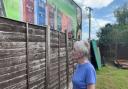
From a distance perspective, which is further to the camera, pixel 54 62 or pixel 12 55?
pixel 54 62

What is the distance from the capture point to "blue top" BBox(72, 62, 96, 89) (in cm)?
489

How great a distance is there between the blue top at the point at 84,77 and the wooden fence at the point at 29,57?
122 centimetres

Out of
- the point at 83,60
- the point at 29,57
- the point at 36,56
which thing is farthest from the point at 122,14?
the point at 83,60

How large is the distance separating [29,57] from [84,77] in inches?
90.1

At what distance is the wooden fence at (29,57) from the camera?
230 inches

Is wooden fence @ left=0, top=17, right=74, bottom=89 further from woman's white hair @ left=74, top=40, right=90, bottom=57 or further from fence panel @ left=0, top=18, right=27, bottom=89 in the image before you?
woman's white hair @ left=74, top=40, right=90, bottom=57

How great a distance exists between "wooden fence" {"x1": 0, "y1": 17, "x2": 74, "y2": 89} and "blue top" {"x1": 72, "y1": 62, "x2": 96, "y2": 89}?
1.22 meters

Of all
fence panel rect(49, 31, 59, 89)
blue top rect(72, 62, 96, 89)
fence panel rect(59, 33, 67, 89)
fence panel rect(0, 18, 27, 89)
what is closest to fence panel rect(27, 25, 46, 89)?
fence panel rect(0, 18, 27, 89)

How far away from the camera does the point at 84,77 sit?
4.93 metres

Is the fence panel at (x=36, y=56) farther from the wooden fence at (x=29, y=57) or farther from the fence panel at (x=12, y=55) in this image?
the fence panel at (x=12, y=55)

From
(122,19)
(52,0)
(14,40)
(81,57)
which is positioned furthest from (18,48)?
(122,19)

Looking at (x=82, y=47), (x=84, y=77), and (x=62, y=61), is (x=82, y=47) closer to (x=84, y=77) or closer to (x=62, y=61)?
(x=84, y=77)

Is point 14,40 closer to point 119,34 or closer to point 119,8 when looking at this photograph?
point 119,34

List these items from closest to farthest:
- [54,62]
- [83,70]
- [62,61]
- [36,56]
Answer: [83,70]
[36,56]
[54,62]
[62,61]
